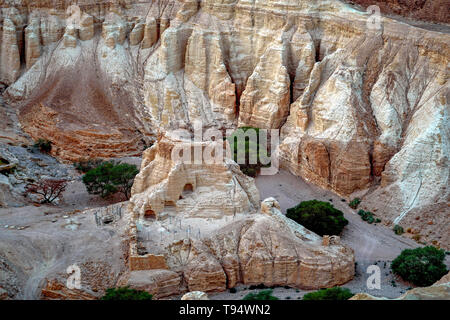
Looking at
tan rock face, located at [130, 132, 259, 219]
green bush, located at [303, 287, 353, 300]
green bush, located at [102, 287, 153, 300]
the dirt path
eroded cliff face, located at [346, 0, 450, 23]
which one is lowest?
the dirt path

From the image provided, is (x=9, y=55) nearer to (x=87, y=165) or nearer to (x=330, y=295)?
(x=87, y=165)

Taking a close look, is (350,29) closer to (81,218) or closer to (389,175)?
(389,175)

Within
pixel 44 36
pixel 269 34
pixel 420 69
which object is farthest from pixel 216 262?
A: pixel 44 36

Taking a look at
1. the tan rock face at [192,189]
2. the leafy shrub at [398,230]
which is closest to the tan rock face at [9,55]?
the tan rock face at [192,189]

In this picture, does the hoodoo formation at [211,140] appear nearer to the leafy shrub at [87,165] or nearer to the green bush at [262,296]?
the leafy shrub at [87,165]

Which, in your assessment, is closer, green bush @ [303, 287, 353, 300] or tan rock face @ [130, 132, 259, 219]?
green bush @ [303, 287, 353, 300]

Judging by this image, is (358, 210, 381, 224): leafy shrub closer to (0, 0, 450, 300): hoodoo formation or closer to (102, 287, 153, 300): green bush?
(0, 0, 450, 300): hoodoo formation

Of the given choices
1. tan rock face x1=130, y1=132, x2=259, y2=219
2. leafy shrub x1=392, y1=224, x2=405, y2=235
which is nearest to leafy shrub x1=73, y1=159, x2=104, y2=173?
tan rock face x1=130, y1=132, x2=259, y2=219
